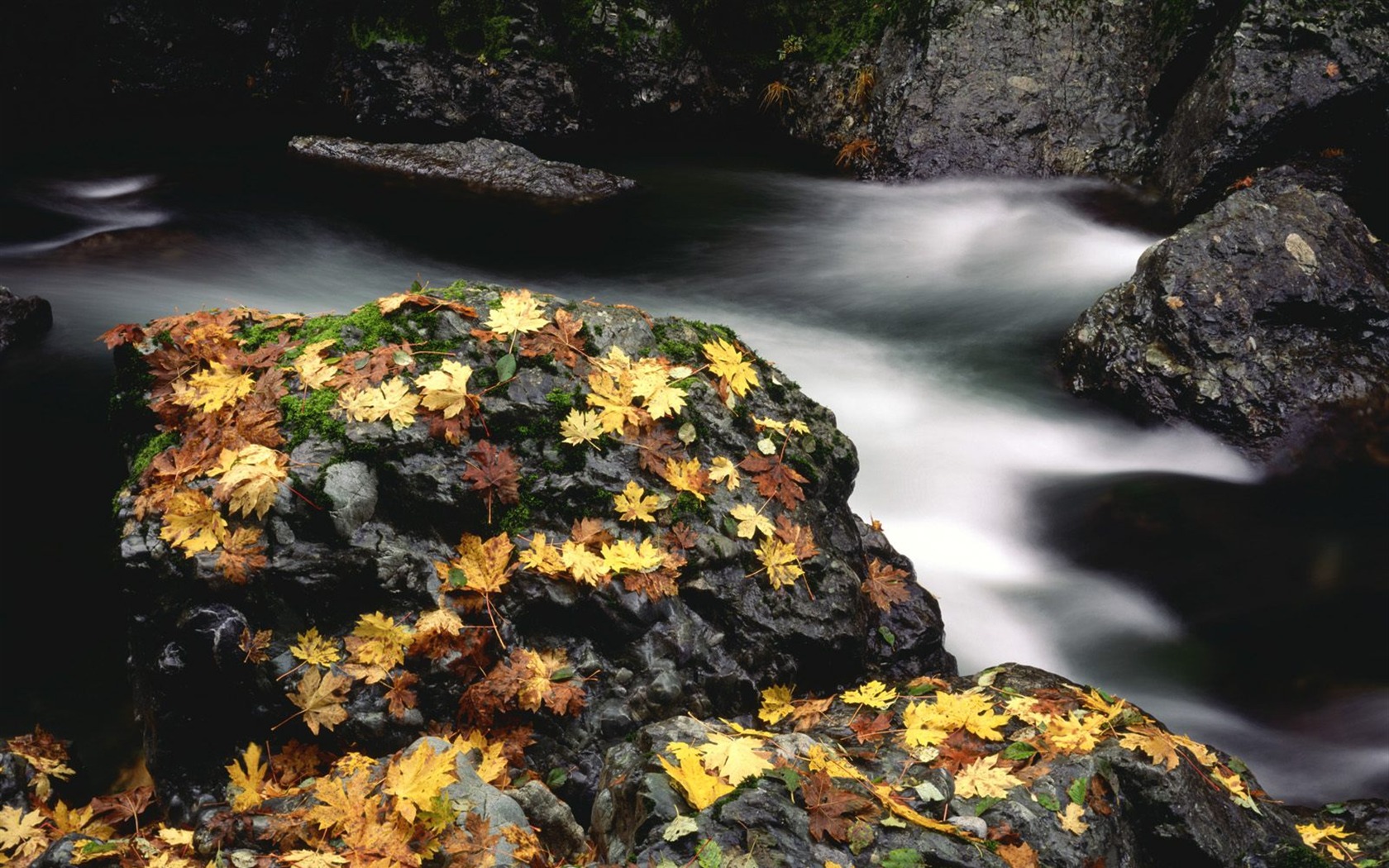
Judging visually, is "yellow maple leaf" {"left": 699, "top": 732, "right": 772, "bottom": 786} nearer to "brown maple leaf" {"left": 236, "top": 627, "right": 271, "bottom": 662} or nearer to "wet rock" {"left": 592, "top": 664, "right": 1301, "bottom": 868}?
"wet rock" {"left": 592, "top": 664, "right": 1301, "bottom": 868}

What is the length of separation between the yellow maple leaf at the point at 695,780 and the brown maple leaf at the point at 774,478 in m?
1.32

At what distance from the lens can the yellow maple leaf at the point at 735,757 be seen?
102 inches

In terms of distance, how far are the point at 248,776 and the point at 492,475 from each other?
4.07 feet

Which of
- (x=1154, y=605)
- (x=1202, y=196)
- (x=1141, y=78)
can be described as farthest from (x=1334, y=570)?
(x=1141, y=78)

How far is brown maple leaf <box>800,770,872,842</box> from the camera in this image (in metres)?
2.41

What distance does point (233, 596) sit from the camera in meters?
3.00

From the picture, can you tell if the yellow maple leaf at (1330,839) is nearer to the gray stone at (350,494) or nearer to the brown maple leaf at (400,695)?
the brown maple leaf at (400,695)

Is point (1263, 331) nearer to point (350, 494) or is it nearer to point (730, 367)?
point (730, 367)

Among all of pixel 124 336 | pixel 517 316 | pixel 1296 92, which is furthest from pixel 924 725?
pixel 1296 92

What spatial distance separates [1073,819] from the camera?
106 inches

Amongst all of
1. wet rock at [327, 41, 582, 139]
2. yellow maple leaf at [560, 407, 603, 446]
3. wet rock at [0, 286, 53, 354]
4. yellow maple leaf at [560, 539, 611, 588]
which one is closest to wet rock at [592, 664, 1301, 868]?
yellow maple leaf at [560, 539, 611, 588]

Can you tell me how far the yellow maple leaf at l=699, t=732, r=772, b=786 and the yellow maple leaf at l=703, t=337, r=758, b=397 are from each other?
1.59m

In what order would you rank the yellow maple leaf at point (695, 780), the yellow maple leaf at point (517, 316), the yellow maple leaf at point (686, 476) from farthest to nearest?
the yellow maple leaf at point (517, 316), the yellow maple leaf at point (686, 476), the yellow maple leaf at point (695, 780)

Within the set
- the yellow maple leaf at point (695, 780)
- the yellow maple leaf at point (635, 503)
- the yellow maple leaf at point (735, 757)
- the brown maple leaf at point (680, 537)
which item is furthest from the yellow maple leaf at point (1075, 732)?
the yellow maple leaf at point (635, 503)
